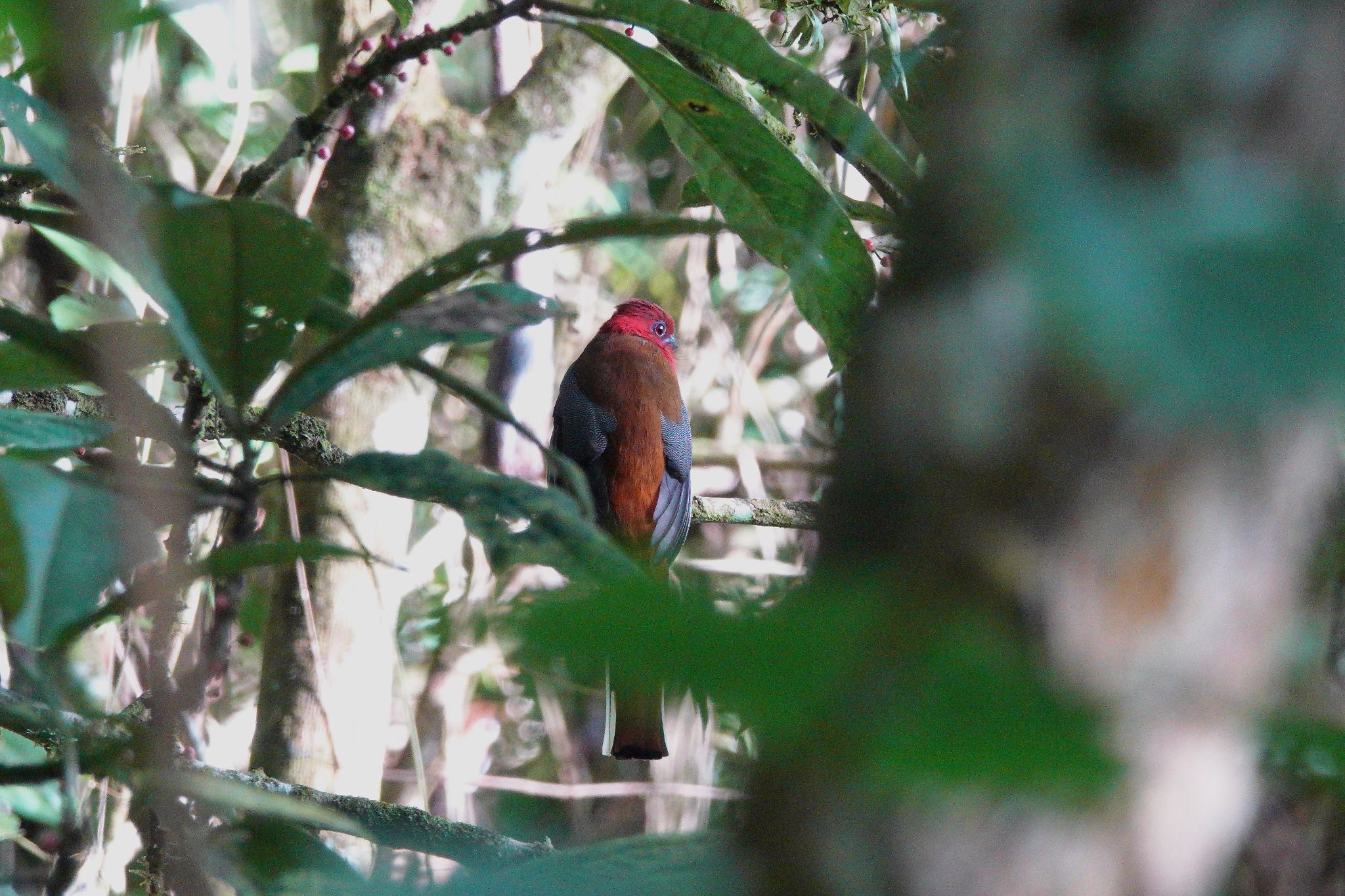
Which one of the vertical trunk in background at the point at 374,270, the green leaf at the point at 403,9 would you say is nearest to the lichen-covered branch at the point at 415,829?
the green leaf at the point at 403,9

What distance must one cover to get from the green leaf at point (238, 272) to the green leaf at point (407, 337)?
0.05 metres

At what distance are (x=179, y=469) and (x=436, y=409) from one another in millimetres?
3635

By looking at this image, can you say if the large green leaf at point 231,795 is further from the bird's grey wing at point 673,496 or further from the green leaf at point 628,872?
the bird's grey wing at point 673,496

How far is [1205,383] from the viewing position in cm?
25

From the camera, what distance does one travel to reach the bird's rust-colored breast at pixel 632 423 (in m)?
2.98

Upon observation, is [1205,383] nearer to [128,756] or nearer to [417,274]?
[417,274]

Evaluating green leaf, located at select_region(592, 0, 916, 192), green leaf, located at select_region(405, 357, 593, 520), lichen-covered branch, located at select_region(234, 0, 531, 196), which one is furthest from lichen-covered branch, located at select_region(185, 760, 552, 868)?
green leaf, located at select_region(592, 0, 916, 192)

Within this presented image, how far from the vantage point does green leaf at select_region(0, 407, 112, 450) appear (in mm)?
1043

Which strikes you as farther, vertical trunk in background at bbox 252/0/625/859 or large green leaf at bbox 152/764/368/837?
vertical trunk in background at bbox 252/0/625/859

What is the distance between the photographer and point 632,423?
3.07 metres

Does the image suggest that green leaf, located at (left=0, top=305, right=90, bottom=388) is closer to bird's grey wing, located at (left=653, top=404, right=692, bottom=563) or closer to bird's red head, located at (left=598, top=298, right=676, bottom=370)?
bird's grey wing, located at (left=653, top=404, right=692, bottom=563)

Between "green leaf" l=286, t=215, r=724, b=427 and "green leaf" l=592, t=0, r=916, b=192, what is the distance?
365mm

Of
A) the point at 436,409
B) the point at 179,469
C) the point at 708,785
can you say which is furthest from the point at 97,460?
the point at 436,409

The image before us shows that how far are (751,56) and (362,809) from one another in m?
0.94
